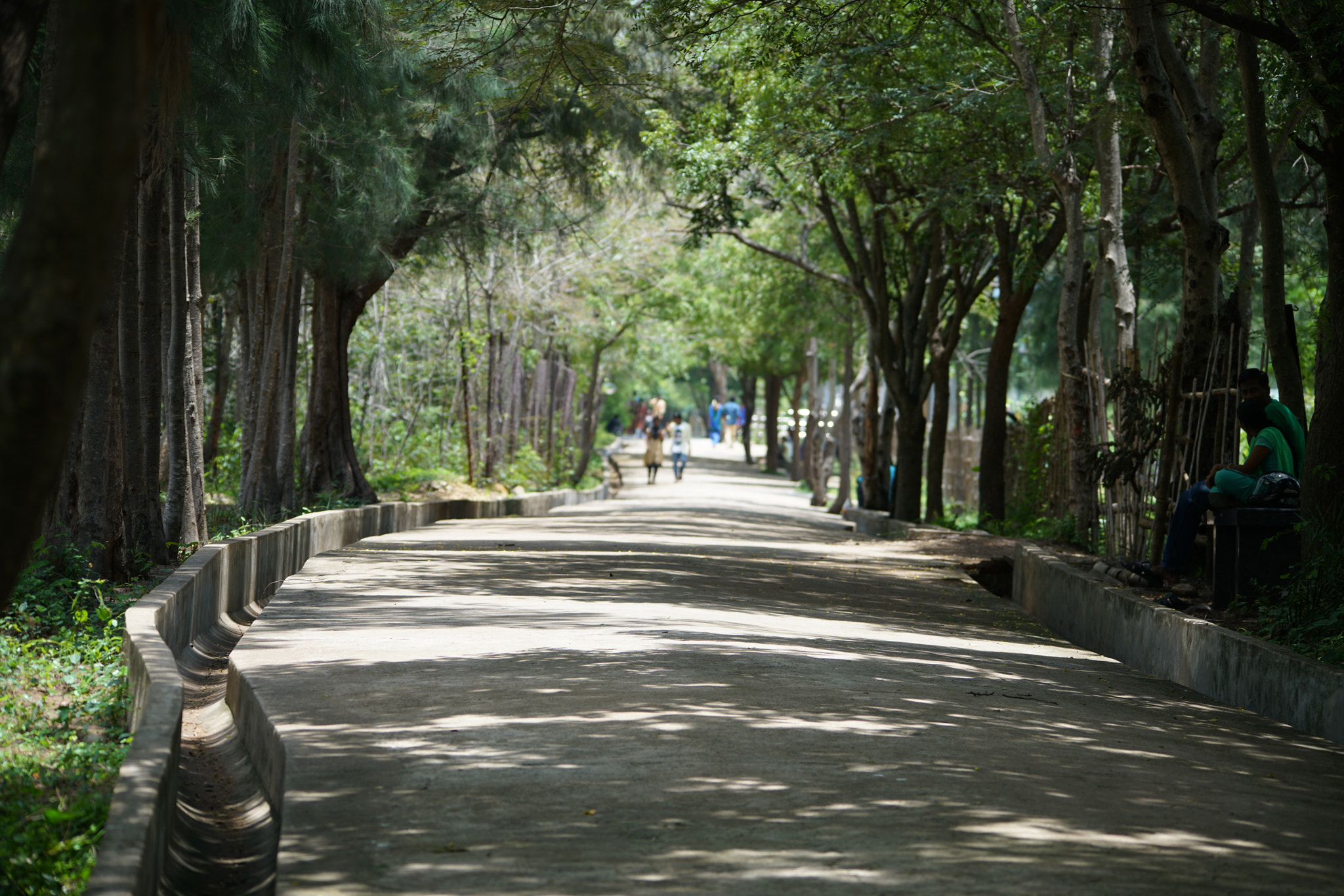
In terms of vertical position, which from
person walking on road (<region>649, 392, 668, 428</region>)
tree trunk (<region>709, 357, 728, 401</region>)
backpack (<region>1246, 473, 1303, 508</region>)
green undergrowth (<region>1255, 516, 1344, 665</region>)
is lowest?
green undergrowth (<region>1255, 516, 1344, 665</region>)

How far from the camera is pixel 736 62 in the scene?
18484 mm

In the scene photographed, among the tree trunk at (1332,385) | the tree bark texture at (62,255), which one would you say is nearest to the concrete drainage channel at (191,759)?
the tree bark texture at (62,255)

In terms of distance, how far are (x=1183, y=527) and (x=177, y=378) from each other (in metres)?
8.44

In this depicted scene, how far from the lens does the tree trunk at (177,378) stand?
470 inches

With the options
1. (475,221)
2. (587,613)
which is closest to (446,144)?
(475,221)

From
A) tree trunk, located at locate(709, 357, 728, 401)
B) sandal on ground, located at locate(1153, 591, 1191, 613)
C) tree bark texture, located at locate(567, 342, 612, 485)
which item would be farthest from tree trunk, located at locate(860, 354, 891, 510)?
tree trunk, located at locate(709, 357, 728, 401)

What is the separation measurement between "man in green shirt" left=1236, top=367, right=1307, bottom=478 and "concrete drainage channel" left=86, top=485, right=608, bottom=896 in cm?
723

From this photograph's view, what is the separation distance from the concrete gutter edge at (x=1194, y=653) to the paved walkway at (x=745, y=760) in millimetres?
169

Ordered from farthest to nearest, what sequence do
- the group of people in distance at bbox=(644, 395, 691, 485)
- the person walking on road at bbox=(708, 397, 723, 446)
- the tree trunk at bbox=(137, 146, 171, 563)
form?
the person walking on road at bbox=(708, 397, 723, 446) < the group of people in distance at bbox=(644, 395, 691, 485) < the tree trunk at bbox=(137, 146, 171, 563)

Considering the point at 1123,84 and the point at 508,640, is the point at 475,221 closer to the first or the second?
the point at 1123,84

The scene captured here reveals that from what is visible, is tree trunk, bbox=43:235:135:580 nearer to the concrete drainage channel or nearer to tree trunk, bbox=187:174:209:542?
the concrete drainage channel

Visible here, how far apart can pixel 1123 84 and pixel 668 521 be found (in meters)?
11.1

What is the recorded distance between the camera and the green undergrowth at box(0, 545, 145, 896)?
14.2 ft

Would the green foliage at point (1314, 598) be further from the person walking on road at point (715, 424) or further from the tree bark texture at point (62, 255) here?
the person walking on road at point (715, 424)
